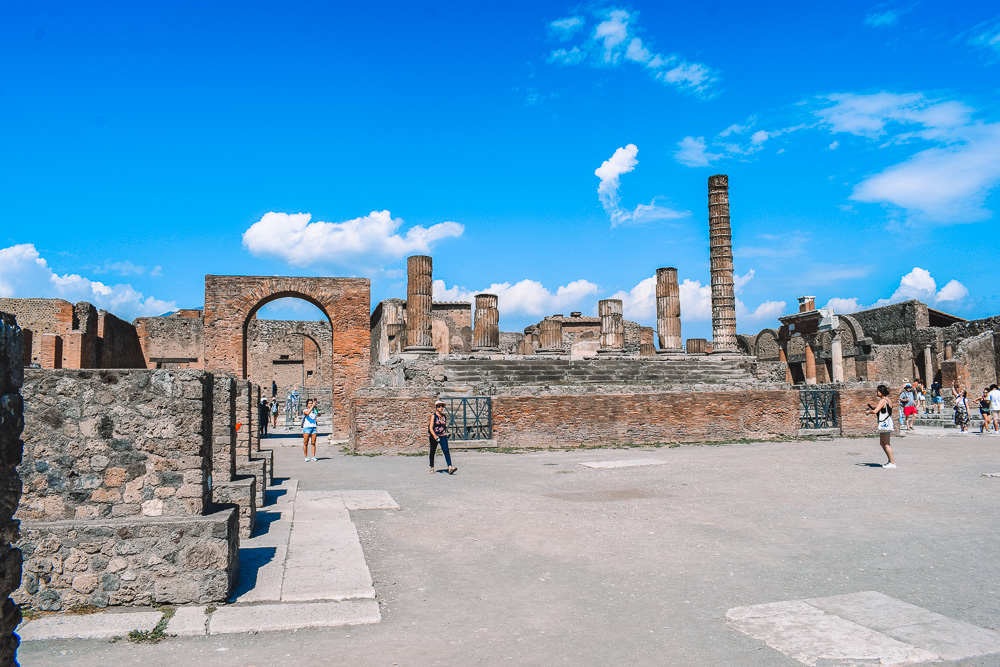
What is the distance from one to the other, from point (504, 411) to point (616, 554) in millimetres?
9516

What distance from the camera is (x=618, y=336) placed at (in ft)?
96.5

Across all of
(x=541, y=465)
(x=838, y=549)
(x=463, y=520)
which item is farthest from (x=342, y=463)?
(x=838, y=549)

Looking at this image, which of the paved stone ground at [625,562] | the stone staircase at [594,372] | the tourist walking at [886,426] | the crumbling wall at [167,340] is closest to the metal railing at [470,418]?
the stone staircase at [594,372]

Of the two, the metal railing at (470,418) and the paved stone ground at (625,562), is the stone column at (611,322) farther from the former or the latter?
the paved stone ground at (625,562)

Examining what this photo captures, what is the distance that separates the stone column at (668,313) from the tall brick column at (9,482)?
81.2 feet

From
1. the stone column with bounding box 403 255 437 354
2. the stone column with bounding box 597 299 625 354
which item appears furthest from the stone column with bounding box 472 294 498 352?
the stone column with bounding box 597 299 625 354

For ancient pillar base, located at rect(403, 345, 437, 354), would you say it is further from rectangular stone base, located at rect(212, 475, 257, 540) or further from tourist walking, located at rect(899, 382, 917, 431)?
rectangular stone base, located at rect(212, 475, 257, 540)

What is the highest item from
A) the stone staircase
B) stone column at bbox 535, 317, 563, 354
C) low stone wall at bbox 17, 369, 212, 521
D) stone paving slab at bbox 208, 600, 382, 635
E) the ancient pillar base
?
stone column at bbox 535, 317, 563, 354

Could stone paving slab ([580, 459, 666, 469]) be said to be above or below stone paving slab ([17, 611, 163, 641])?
below

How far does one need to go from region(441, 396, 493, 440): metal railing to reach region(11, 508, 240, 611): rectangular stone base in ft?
35.1

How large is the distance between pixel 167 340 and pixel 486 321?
16.9 meters

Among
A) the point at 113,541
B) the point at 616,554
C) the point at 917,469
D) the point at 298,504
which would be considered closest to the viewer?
the point at 113,541

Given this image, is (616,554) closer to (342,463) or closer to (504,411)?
(342,463)

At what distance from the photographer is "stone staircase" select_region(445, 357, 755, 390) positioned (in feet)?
60.1
